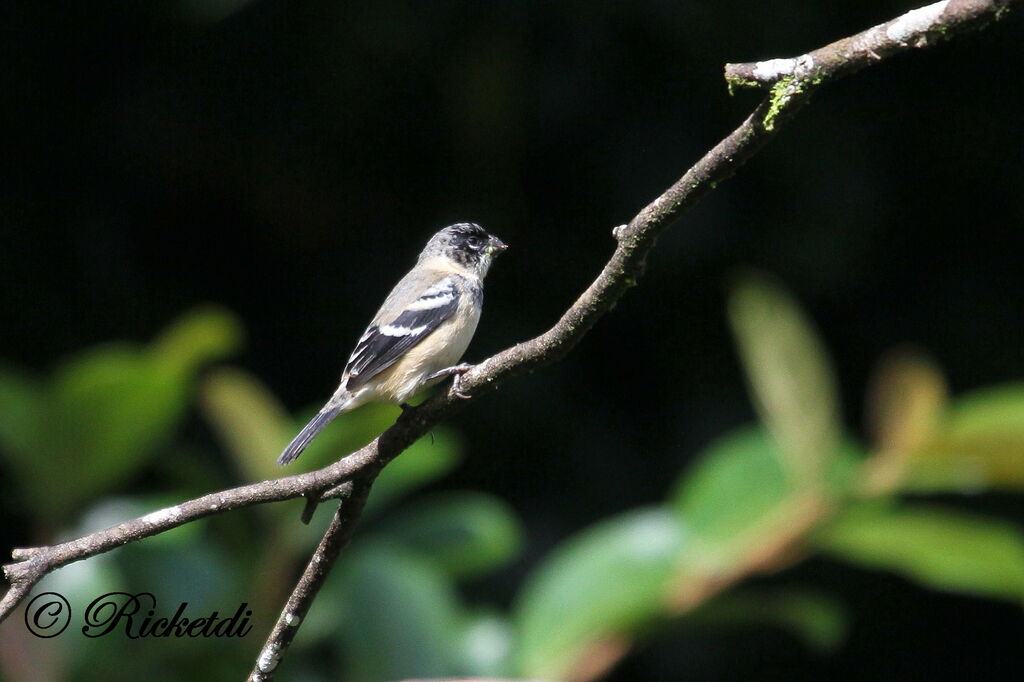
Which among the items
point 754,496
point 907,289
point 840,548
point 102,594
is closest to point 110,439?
point 102,594

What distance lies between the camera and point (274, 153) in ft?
18.1

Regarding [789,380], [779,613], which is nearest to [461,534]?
[779,613]

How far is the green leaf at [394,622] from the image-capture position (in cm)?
344

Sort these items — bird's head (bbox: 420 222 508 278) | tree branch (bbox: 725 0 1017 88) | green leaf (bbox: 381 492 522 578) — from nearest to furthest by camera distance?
tree branch (bbox: 725 0 1017 88), green leaf (bbox: 381 492 522 578), bird's head (bbox: 420 222 508 278)

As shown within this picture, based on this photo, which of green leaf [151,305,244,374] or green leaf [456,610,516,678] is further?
green leaf [456,610,516,678]

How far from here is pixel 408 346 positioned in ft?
11.2

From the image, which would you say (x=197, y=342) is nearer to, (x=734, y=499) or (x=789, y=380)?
(x=734, y=499)

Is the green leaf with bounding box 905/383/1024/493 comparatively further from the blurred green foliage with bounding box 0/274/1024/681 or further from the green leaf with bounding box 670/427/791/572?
the green leaf with bounding box 670/427/791/572

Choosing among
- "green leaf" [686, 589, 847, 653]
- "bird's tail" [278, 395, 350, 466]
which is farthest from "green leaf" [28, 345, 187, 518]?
"green leaf" [686, 589, 847, 653]

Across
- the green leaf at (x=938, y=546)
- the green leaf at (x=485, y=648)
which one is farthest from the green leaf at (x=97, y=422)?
the green leaf at (x=938, y=546)

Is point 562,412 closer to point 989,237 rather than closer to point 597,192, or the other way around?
point 597,192

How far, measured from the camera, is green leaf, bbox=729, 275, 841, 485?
3389 millimetres

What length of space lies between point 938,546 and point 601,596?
1.06m

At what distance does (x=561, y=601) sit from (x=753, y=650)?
2.12 metres
